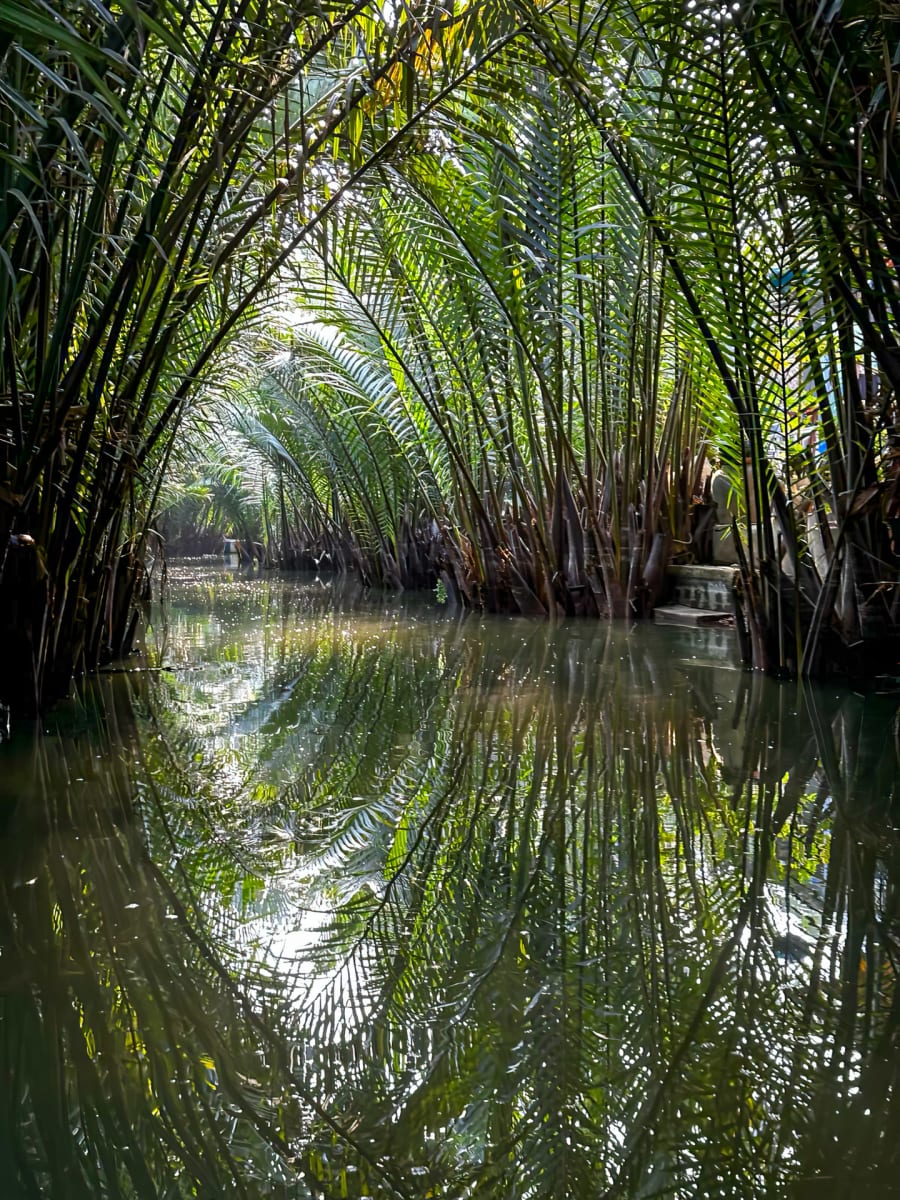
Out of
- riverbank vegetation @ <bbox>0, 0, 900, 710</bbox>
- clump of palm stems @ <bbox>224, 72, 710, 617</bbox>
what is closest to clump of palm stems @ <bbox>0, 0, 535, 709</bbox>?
riverbank vegetation @ <bbox>0, 0, 900, 710</bbox>

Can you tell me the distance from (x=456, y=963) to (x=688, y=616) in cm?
462

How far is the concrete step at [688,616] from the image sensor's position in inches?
219

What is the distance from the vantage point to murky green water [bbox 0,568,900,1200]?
91 cm

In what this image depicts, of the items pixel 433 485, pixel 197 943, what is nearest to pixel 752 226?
pixel 197 943

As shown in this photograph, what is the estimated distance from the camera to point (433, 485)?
9945 mm

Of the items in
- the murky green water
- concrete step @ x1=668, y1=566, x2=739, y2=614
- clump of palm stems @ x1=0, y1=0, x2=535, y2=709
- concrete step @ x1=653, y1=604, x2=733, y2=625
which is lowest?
the murky green water

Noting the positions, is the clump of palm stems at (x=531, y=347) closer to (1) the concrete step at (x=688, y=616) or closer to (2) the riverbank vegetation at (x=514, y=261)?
(2) the riverbank vegetation at (x=514, y=261)

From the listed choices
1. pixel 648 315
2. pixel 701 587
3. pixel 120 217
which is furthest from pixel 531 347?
pixel 120 217

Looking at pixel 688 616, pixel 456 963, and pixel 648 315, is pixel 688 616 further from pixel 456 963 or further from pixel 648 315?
pixel 456 963

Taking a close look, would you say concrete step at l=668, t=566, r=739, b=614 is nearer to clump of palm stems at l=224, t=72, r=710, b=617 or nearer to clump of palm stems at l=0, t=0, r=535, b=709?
A: clump of palm stems at l=224, t=72, r=710, b=617

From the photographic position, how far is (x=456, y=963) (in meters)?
1.31

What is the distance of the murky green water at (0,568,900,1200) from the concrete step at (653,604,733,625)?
2.74 m

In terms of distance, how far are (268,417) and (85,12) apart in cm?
1204

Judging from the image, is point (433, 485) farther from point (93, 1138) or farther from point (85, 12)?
point (93, 1138)
